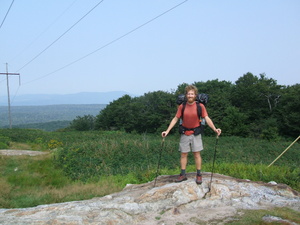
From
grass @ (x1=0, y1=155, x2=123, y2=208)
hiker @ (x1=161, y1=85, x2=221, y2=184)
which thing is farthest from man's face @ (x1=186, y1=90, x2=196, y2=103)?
grass @ (x1=0, y1=155, x2=123, y2=208)

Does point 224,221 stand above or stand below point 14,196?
above

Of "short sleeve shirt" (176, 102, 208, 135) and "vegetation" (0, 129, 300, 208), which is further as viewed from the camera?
"vegetation" (0, 129, 300, 208)

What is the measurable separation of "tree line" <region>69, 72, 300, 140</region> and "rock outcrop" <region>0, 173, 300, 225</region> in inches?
1271

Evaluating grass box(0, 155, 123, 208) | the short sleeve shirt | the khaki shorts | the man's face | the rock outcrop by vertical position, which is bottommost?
grass box(0, 155, 123, 208)

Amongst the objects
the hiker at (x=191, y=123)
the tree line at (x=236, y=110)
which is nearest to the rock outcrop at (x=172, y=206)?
the hiker at (x=191, y=123)

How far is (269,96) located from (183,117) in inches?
1569

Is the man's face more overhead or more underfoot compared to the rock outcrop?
more overhead

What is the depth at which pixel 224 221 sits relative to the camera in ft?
15.1

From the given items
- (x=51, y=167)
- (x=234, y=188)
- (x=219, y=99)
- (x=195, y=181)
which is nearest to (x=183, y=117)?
(x=195, y=181)

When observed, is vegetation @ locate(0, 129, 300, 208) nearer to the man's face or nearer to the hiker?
the hiker

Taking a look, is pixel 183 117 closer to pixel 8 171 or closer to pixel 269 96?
pixel 8 171

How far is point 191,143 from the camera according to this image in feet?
21.1

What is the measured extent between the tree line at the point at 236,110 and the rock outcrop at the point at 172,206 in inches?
1271

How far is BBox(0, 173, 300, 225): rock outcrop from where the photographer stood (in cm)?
483
